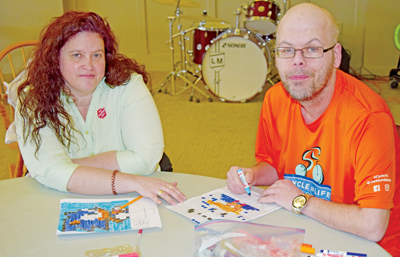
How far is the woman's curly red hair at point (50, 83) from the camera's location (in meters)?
1.58

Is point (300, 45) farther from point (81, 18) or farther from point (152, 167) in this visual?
point (81, 18)

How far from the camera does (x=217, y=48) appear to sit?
4.96 meters

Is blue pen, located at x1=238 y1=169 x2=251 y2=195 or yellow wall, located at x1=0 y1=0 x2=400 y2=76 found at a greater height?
yellow wall, located at x1=0 y1=0 x2=400 y2=76

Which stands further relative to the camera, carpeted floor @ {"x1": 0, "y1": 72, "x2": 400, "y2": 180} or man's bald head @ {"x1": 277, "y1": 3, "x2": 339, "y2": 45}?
carpeted floor @ {"x1": 0, "y1": 72, "x2": 400, "y2": 180}

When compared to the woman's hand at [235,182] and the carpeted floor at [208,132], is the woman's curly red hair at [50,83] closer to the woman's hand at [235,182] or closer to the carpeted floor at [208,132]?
the woman's hand at [235,182]

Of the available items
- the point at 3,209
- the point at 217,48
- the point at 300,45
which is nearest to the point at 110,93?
the point at 3,209

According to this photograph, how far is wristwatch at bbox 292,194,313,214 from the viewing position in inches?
49.3

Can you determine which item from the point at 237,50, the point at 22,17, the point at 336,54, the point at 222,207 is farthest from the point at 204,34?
the point at 222,207

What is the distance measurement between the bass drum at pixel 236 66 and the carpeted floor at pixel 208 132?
0.56 ft

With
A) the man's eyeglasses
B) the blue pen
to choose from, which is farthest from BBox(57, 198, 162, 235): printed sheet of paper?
the man's eyeglasses

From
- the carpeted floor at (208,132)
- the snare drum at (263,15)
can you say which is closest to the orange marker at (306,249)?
the carpeted floor at (208,132)

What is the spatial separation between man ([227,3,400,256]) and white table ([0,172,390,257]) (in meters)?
0.05

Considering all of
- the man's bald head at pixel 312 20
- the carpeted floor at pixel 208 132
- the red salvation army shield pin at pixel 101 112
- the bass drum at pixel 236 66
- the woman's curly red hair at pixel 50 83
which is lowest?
the carpeted floor at pixel 208 132

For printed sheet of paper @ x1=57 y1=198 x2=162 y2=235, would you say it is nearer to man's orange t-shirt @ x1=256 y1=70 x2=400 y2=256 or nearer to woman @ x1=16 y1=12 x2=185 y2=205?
woman @ x1=16 y1=12 x2=185 y2=205
